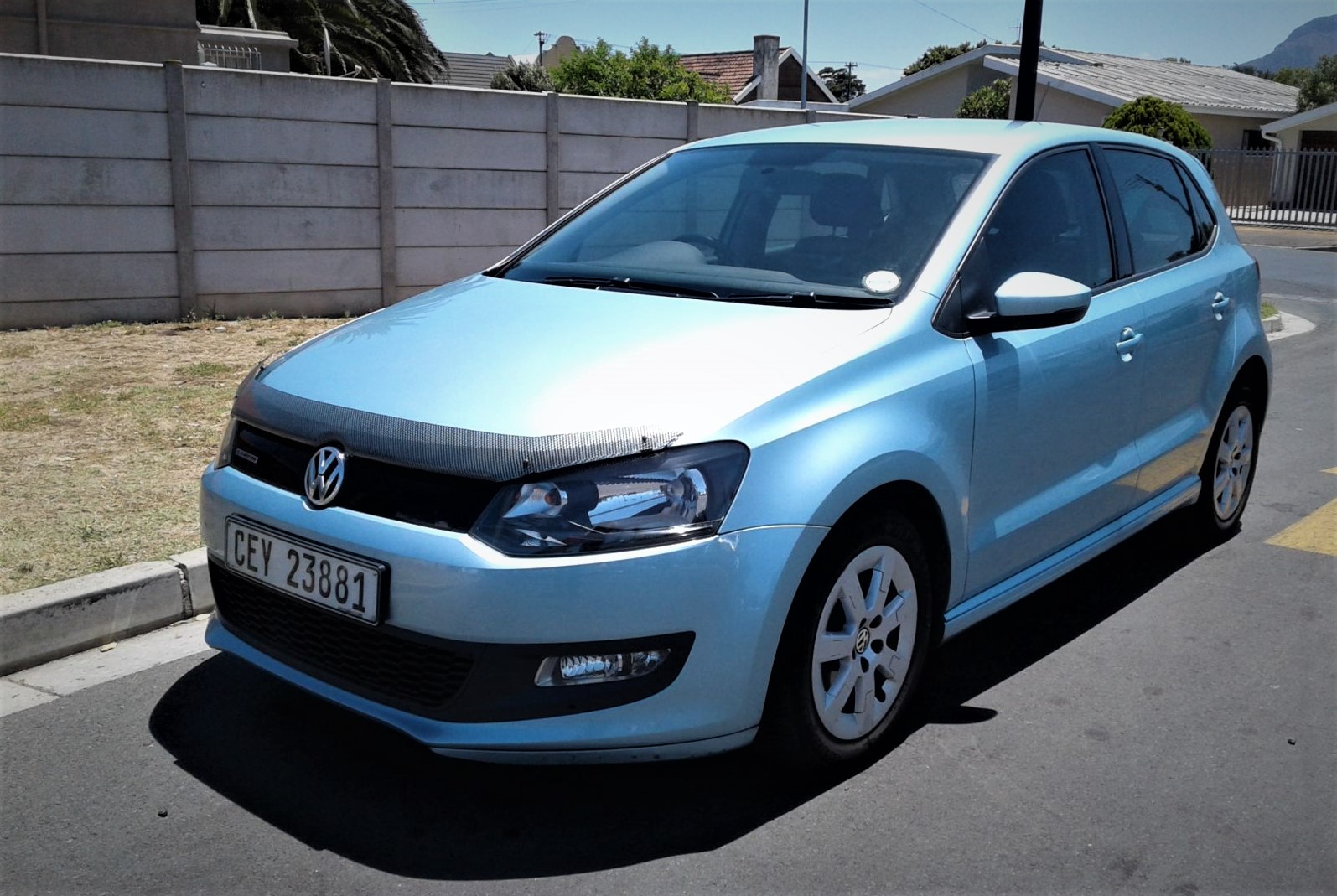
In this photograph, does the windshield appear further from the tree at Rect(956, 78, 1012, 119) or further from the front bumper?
the tree at Rect(956, 78, 1012, 119)

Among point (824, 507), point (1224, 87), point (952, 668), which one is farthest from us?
point (1224, 87)

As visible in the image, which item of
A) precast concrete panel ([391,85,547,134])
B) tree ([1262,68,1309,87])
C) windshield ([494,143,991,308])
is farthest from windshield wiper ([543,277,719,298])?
tree ([1262,68,1309,87])

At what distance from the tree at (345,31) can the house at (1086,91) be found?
15.9 m

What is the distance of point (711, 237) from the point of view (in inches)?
159

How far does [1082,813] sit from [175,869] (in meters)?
2.13

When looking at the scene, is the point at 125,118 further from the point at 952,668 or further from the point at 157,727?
the point at 952,668

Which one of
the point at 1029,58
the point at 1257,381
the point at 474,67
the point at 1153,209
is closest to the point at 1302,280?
the point at 1029,58

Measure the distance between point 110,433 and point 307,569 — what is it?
12.6ft

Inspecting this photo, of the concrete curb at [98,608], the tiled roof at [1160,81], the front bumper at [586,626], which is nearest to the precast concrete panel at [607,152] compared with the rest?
the concrete curb at [98,608]

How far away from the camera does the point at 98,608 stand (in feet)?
13.1

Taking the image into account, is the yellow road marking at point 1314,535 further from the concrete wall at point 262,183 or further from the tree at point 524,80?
the tree at point 524,80

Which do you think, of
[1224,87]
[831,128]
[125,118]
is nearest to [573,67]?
[1224,87]

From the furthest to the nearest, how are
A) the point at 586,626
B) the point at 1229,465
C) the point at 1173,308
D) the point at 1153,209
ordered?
the point at 1229,465, the point at 1153,209, the point at 1173,308, the point at 586,626

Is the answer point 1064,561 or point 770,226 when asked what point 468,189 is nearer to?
point 770,226
